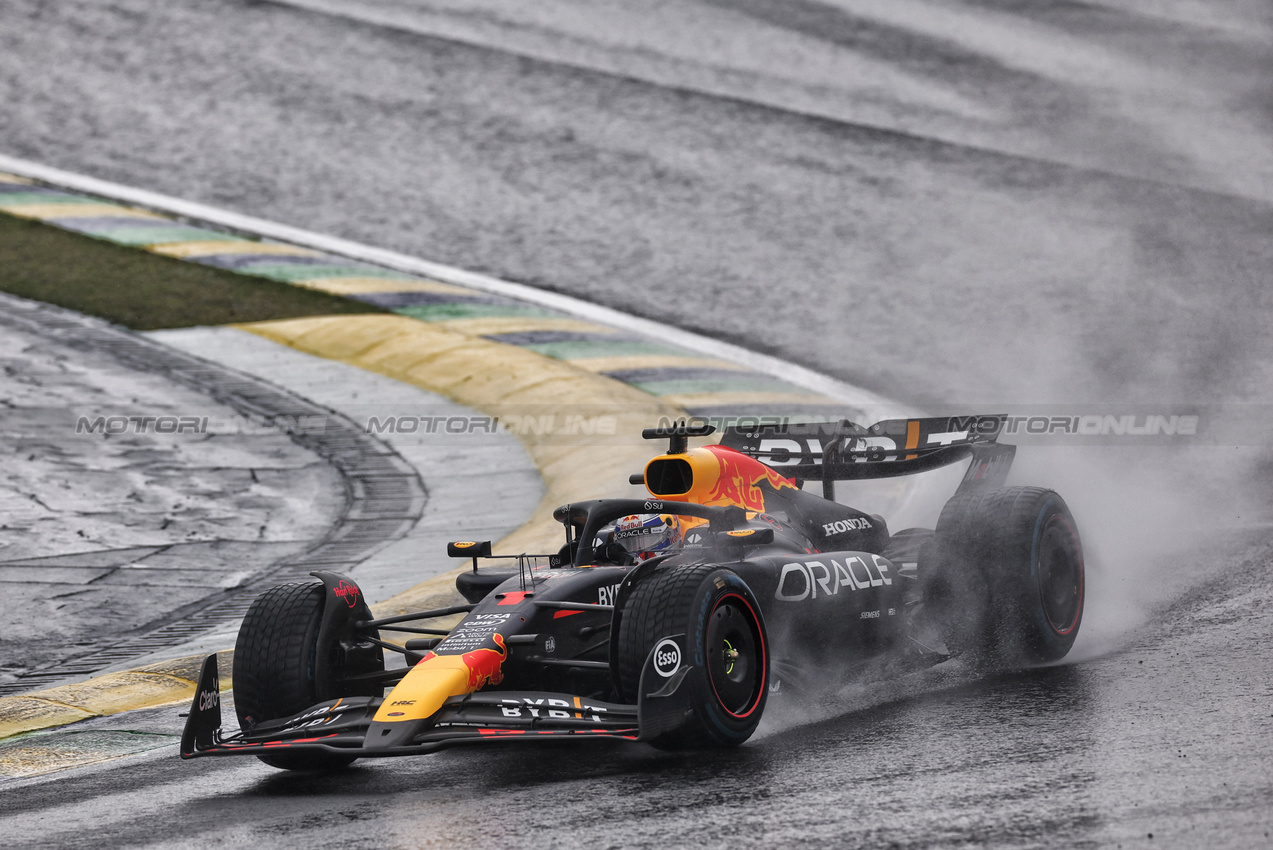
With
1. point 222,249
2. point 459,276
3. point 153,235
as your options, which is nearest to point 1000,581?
point 459,276

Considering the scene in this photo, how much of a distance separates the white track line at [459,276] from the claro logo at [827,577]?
5.62m

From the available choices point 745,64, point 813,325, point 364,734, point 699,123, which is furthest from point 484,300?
point 364,734

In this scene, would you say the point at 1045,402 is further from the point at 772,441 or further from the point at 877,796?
the point at 877,796

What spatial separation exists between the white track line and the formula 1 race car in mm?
5215

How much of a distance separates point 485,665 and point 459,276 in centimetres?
1167

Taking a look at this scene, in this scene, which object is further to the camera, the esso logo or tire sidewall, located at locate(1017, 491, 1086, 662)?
tire sidewall, located at locate(1017, 491, 1086, 662)

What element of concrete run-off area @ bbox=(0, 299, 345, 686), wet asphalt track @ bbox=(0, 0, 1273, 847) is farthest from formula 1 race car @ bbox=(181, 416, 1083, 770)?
concrete run-off area @ bbox=(0, 299, 345, 686)

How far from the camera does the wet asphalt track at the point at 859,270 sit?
481cm

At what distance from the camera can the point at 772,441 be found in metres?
8.12

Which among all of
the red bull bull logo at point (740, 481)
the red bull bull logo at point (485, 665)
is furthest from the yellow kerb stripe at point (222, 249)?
the red bull bull logo at point (485, 665)

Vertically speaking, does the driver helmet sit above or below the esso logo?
above

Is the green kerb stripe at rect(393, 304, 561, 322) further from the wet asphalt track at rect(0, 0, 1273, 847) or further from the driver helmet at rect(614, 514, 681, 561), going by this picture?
the driver helmet at rect(614, 514, 681, 561)

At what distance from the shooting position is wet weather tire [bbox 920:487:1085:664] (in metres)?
6.67

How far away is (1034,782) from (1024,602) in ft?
6.63
